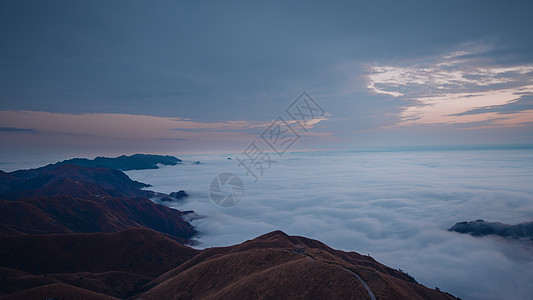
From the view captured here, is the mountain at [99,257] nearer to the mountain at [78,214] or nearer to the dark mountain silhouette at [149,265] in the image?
the dark mountain silhouette at [149,265]

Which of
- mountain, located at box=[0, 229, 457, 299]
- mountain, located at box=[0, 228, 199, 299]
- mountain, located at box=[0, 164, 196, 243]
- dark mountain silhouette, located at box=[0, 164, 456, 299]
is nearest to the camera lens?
mountain, located at box=[0, 229, 457, 299]

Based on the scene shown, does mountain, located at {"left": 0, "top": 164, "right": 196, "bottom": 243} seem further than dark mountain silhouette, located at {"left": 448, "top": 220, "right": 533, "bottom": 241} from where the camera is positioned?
No

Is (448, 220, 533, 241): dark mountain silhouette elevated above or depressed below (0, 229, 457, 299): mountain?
below

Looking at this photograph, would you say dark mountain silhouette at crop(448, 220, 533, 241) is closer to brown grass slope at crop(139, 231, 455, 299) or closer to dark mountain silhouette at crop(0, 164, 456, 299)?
dark mountain silhouette at crop(0, 164, 456, 299)

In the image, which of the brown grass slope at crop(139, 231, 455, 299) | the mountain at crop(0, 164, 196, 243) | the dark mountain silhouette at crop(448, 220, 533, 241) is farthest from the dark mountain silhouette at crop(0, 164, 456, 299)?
the dark mountain silhouette at crop(448, 220, 533, 241)

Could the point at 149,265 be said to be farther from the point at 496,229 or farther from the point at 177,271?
the point at 496,229

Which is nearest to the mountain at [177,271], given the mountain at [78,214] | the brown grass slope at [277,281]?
the brown grass slope at [277,281]

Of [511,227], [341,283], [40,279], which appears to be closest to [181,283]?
[40,279]

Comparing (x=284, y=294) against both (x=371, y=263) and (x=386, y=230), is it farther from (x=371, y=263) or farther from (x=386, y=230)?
(x=386, y=230)
